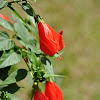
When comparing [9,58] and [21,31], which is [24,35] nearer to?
[21,31]

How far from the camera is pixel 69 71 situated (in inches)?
100.0

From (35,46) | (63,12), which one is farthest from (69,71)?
(35,46)

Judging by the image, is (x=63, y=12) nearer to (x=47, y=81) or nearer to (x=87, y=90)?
(x=87, y=90)

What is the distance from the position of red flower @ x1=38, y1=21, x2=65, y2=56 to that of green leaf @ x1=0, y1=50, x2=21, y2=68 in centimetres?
8

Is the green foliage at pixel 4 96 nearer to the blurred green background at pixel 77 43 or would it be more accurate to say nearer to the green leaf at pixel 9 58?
the green leaf at pixel 9 58

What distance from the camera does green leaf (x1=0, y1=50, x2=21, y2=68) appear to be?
75 centimetres

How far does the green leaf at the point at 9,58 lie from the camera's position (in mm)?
749

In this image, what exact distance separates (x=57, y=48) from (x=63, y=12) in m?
2.55

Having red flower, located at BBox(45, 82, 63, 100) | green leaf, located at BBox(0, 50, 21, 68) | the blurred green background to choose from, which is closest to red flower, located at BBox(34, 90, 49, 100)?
red flower, located at BBox(45, 82, 63, 100)

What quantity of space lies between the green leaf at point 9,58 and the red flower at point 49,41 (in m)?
0.08

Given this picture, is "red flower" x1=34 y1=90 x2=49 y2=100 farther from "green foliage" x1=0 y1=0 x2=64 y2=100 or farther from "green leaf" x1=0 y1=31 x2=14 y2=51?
"green leaf" x1=0 y1=31 x2=14 y2=51

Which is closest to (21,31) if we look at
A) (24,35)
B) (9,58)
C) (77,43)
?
(24,35)

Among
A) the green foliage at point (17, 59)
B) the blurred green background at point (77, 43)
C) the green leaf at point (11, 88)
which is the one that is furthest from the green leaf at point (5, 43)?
the blurred green background at point (77, 43)

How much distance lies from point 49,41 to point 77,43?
2149 millimetres
